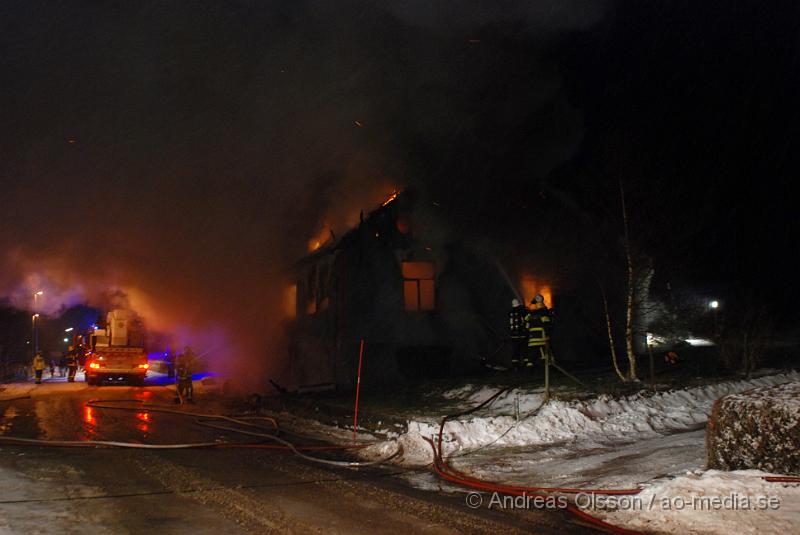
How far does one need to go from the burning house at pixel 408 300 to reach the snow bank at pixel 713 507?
11.4m

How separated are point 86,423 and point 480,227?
447 inches

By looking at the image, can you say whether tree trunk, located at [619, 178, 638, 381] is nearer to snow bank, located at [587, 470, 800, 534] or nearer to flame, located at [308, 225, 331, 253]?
snow bank, located at [587, 470, 800, 534]

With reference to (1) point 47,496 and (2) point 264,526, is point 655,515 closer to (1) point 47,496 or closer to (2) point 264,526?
(2) point 264,526

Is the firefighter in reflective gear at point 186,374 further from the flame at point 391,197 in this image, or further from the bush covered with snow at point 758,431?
the bush covered with snow at point 758,431

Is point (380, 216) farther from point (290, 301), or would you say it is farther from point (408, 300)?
point (290, 301)

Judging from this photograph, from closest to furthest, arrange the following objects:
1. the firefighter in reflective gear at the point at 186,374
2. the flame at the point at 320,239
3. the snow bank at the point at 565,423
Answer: the snow bank at the point at 565,423 → the firefighter in reflective gear at the point at 186,374 → the flame at the point at 320,239

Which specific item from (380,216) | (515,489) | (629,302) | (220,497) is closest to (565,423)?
(515,489)

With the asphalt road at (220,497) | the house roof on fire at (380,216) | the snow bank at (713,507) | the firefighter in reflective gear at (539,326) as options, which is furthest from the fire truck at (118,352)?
the snow bank at (713,507)

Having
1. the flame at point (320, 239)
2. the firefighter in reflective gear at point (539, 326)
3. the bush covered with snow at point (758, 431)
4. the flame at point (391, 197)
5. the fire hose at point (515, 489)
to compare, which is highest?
the flame at point (391, 197)

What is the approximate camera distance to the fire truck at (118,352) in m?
21.8

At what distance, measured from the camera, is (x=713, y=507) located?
4.69 metres

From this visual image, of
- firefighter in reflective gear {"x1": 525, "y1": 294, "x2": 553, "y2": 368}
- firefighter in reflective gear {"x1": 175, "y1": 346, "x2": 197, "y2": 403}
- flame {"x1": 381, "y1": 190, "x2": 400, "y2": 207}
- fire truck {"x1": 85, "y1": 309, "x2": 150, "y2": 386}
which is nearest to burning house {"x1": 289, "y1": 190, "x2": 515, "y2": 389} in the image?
flame {"x1": 381, "y1": 190, "x2": 400, "y2": 207}

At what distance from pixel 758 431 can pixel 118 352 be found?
21.3 m

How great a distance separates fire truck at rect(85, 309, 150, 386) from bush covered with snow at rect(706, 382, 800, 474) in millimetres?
20625
